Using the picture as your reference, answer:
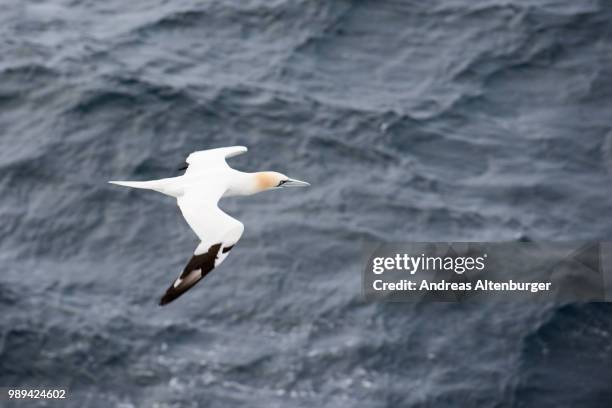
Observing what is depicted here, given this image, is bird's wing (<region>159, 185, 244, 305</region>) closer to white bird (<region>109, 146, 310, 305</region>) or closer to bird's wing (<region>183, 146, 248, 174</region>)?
white bird (<region>109, 146, 310, 305</region>)

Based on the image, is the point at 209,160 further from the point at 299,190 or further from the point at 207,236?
the point at 299,190

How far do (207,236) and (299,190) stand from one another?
7.47 meters

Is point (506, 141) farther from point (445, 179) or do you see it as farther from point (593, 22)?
point (593, 22)

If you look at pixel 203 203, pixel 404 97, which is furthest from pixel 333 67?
pixel 203 203

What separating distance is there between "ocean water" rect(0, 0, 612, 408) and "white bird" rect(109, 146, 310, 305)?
3171 millimetres

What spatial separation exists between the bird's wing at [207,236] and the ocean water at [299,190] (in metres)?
4.69

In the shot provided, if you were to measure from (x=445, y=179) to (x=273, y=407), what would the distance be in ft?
21.9

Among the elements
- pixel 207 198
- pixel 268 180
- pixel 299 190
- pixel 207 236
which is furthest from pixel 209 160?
pixel 299 190

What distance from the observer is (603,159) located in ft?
85.1

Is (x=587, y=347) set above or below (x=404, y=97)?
below

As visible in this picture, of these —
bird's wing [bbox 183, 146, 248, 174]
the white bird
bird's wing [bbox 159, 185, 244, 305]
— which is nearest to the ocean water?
bird's wing [bbox 183, 146, 248, 174]

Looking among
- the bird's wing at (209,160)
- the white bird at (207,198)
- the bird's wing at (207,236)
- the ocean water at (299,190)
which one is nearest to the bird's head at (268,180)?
the white bird at (207,198)

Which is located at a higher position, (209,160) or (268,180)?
(268,180)

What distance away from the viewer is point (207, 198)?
60.1 ft
